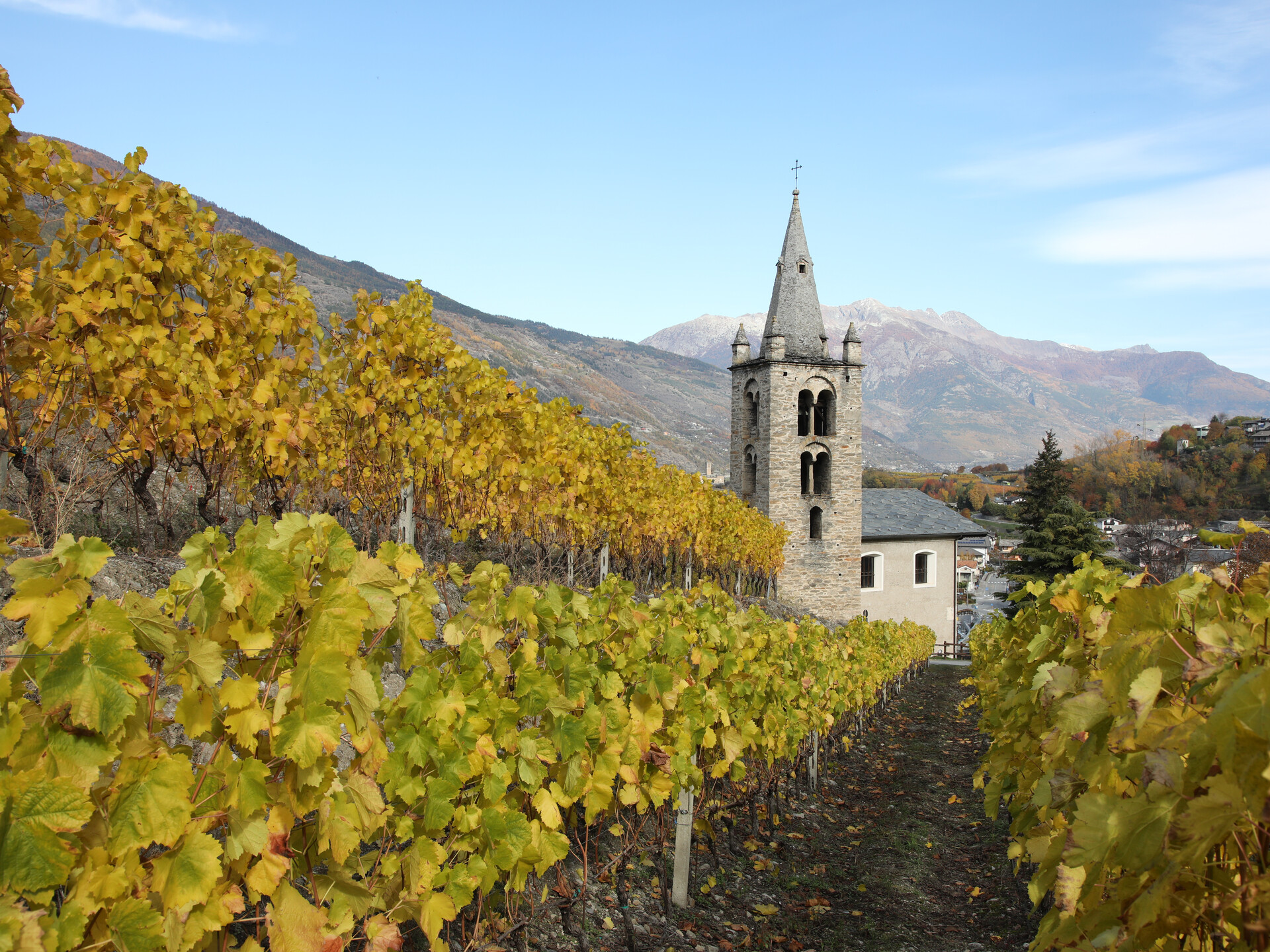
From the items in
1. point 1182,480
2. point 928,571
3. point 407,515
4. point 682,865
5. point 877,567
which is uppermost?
point 1182,480

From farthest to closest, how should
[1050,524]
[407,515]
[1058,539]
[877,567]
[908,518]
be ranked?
1. [908,518]
2. [877,567]
3. [1050,524]
4. [1058,539]
5. [407,515]

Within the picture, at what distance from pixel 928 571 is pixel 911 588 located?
4.44ft

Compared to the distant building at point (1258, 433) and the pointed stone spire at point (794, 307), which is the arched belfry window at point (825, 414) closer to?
the pointed stone spire at point (794, 307)

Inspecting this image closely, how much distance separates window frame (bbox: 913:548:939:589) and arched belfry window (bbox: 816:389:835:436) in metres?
8.91

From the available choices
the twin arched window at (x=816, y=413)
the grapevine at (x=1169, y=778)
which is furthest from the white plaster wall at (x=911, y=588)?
the grapevine at (x=1169, y=778)

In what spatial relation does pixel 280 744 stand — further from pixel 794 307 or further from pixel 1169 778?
pixel 794 307

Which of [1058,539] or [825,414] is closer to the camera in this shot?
[1058,539]

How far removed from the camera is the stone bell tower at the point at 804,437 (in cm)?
2870

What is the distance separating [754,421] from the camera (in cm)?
3022

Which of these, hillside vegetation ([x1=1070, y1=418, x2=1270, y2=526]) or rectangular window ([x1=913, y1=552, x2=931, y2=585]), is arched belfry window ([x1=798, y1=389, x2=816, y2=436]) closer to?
rectangular window ([x1=913, y1=552, x2=931, y2=585])

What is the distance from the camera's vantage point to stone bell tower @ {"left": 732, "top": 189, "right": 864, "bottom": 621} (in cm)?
2870

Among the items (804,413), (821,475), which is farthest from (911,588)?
(804,413)

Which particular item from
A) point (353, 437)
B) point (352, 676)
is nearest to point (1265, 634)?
point (352, 676)

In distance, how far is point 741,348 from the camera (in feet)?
99.6
